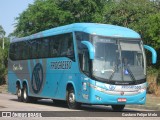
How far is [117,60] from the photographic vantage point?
19.1 m

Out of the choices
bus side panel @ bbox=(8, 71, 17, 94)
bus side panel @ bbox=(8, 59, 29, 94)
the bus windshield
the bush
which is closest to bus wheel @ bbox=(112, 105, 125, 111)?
the bus windshield

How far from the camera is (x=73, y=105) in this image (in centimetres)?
2056

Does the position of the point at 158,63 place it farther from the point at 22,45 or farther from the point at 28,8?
the point at 28,8

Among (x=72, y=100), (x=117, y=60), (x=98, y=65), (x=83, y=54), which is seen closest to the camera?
(x=98, y=65)

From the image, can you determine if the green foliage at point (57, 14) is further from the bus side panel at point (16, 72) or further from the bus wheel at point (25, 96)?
the bus wheel at point (25, 96)

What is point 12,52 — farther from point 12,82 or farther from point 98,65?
point 98,65

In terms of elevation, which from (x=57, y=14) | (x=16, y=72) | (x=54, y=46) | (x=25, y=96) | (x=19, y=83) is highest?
(x=57, y=14)

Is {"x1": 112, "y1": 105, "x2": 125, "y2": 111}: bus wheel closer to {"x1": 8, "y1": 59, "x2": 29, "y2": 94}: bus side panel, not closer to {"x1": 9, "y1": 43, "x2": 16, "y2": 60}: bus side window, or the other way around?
{"x1": 8, "y1": 59, "x2": 29, "y2": 94}: bus side panel

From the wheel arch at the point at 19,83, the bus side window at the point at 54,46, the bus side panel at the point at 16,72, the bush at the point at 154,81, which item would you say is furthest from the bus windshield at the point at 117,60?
the bush at the point at 154,81

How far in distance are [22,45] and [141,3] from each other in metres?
15.9

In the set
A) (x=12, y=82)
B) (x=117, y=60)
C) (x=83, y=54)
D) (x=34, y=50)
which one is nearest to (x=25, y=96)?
(x=12, y=82)

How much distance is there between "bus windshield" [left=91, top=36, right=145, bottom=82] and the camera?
1886cm

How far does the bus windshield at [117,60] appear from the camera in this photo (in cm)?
1886

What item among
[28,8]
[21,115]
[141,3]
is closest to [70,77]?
[21,115]
